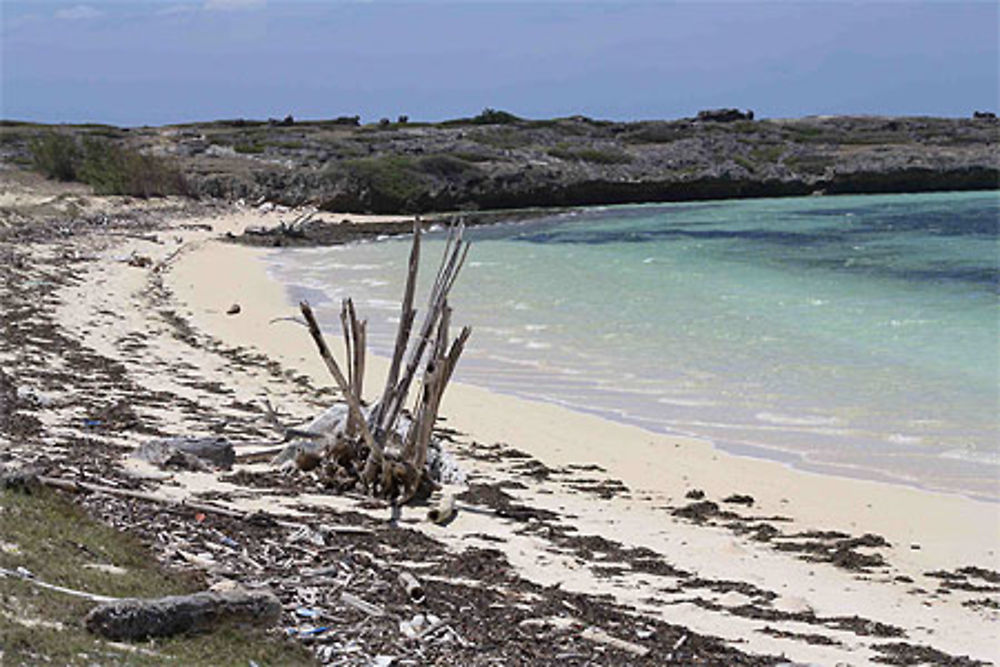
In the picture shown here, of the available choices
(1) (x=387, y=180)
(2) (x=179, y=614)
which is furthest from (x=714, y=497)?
(1) (x=387, y=180)

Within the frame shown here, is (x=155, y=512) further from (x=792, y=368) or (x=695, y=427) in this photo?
(x=792, y=368)

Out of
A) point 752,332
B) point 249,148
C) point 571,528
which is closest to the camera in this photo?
point 571,528

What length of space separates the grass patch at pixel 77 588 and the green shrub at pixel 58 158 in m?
38.3

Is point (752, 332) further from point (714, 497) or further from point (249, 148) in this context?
point (249, 148)

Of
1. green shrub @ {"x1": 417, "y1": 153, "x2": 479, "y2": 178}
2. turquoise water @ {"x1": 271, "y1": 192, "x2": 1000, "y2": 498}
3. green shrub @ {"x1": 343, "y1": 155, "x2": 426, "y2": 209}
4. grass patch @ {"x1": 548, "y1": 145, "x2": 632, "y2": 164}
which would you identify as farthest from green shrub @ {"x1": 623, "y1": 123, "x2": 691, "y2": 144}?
turquoise water @ {"x1": 271, "y1": 192, "x2": 1000, "y2": 498}

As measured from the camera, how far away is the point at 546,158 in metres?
61.0

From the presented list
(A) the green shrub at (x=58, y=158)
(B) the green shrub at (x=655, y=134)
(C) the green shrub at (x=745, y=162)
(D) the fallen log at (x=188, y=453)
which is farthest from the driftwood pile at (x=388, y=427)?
(B) the green shrub at (x=655, y=134)

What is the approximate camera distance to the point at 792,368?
1548 centimetres

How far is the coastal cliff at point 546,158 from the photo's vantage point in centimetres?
5059

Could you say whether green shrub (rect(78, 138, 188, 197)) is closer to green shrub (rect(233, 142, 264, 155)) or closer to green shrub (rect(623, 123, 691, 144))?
green shrub (rect(233, 142, 264, 155))

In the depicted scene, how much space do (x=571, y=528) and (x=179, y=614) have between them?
3.81 m

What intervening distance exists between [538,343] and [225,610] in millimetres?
12902

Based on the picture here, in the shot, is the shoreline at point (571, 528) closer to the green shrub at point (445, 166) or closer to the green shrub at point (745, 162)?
the green shrub at point (445, 166)

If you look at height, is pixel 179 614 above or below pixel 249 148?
below
